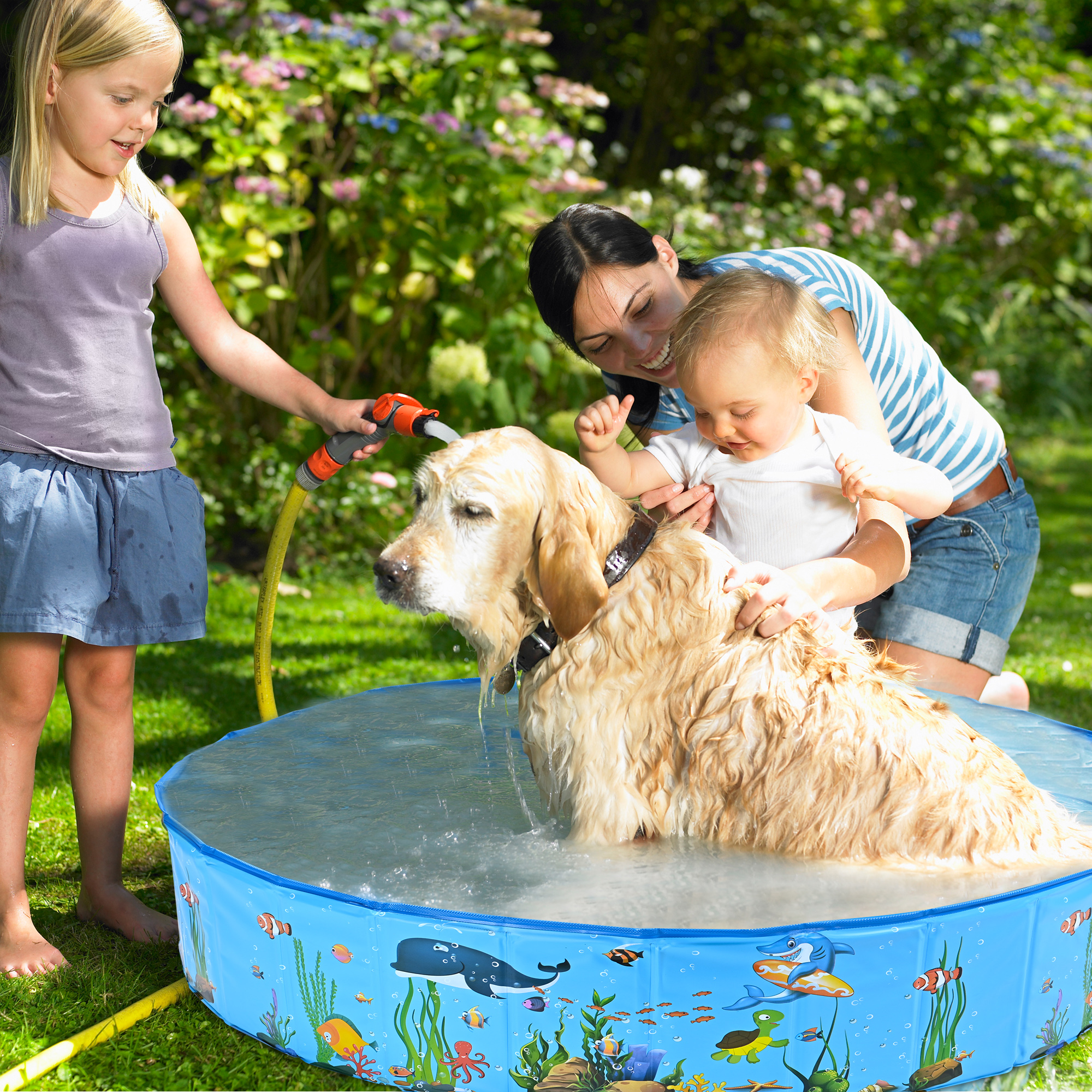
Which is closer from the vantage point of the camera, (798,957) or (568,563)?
(798,957)

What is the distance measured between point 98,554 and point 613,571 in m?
1.36

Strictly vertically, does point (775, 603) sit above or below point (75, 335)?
below

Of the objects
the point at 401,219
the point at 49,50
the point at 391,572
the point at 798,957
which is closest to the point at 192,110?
the point at 401,219

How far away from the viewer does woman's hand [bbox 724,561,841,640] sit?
2666mm

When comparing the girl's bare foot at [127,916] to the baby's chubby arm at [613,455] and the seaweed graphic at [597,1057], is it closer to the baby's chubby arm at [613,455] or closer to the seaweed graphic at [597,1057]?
the seaweed graphic at [597,1057]

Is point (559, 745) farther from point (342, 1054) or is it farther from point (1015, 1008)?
point (1015, 1008)

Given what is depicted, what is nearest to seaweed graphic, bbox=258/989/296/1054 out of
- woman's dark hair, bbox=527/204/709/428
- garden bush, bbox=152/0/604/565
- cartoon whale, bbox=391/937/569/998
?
cartoon whale, bbox=391/937/569/998

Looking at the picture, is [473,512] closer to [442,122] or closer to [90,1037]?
[90,1037]

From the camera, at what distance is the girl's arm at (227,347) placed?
322 cm

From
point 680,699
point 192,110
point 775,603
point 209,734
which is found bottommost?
point 209,734

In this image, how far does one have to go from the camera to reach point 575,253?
338cm

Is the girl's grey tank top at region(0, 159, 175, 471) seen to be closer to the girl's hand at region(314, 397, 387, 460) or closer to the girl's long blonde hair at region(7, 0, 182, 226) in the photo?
the girl's long blonde hair at region(7, 0, 182, 226)

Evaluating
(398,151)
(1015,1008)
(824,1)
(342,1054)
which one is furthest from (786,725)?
(824,1)

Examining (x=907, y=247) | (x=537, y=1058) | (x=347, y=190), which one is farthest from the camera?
(x=907, y=247)
